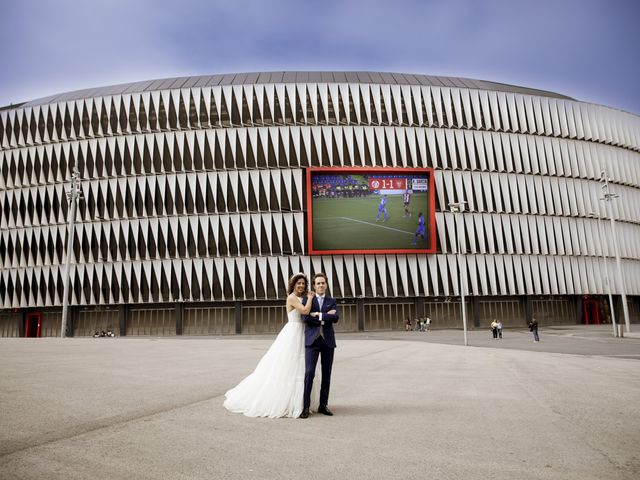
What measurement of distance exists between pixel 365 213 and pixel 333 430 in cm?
4698

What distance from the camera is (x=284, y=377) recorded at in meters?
8.23

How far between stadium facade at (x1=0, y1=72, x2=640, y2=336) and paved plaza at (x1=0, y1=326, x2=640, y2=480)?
42.3m

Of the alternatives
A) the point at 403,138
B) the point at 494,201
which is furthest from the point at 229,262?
the point at 494,201

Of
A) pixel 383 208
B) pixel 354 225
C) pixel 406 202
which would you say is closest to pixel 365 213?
pixel 354 225

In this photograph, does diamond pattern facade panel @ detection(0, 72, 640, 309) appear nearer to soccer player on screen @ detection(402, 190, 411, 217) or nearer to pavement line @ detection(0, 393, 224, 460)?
soccer player on screen @ detection(402, 190, 411, 217)

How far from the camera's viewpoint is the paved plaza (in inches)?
204

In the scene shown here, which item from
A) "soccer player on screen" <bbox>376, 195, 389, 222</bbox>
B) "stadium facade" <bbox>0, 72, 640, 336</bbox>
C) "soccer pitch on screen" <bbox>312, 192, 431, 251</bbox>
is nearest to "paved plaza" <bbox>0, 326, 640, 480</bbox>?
"soccer pitch on screen" <bbox>312, 192, 431, 251</bbox>

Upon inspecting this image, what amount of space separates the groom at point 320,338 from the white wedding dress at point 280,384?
18 cm

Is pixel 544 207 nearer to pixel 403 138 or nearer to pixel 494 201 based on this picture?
pixel 494 201

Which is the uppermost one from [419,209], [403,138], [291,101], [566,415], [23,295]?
[291,101]

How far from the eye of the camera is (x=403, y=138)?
184 feet

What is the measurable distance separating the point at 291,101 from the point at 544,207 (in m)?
30.7

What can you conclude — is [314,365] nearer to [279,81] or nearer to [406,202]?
[406,202]

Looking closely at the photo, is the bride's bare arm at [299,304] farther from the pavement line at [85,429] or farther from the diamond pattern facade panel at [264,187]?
the diamond pattern facade panel at [264,187]
